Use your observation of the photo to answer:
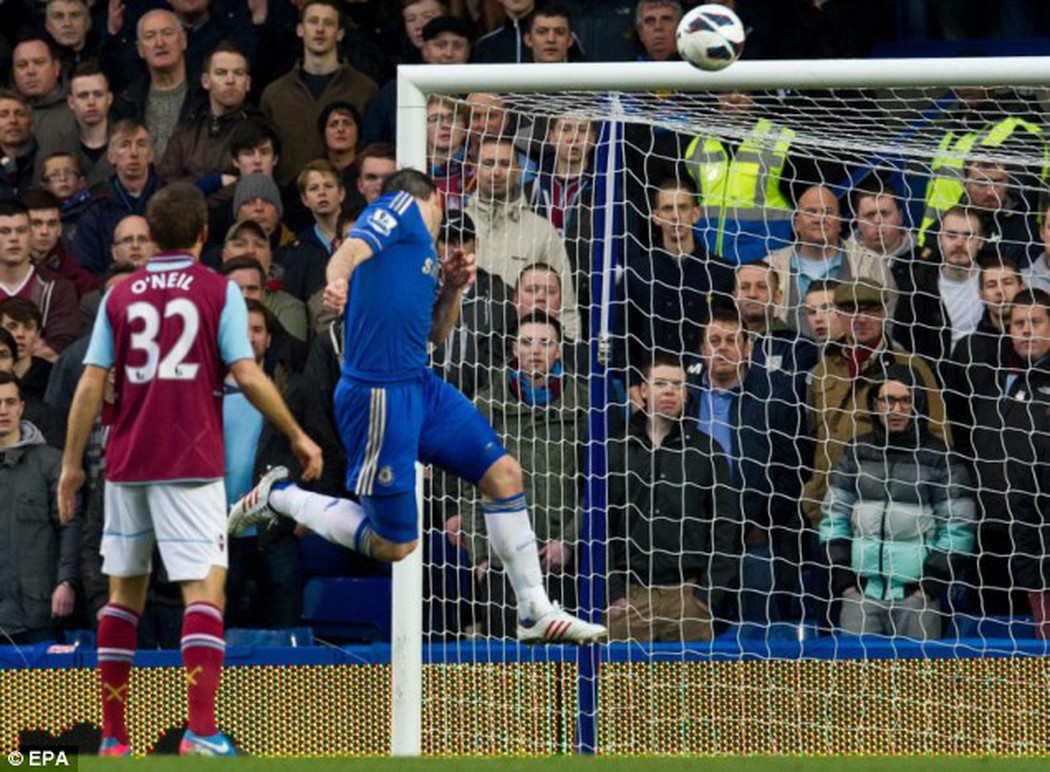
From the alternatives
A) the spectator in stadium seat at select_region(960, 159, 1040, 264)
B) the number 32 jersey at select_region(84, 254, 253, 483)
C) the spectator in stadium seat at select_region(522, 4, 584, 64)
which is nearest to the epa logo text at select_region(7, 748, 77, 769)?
the number 32 jersey at select_region(84, 254, 253, 483)

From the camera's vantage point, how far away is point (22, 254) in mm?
12797

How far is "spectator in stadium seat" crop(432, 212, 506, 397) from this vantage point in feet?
36.8

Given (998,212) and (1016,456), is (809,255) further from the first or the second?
(1016,456)

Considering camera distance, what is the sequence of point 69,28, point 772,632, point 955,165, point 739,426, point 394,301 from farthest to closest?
point 69,28 → point 955,165 → point 739,426 → point 772,632 → point 394,301

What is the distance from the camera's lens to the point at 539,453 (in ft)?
36.8

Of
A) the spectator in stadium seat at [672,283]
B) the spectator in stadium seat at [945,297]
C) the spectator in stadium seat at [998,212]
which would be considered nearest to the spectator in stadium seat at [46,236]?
the spectator in stadium seat at [672,283]

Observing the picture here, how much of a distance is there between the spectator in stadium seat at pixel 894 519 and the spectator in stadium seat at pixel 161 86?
467 centimetres

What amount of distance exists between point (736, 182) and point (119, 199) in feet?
11.1

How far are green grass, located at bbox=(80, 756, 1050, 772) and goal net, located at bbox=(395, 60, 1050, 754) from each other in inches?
119

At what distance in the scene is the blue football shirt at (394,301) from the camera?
9.41 metres

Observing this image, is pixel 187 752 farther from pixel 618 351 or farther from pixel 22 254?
pixel 22 254

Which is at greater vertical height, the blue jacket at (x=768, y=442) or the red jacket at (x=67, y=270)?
the red jacket at (x=67, y=270)

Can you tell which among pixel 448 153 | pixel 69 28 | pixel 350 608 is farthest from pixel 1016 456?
pixel 69 28

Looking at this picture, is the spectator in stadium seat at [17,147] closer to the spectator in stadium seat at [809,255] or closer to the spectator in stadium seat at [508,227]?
the spectator in stadium seat at [508,227]
